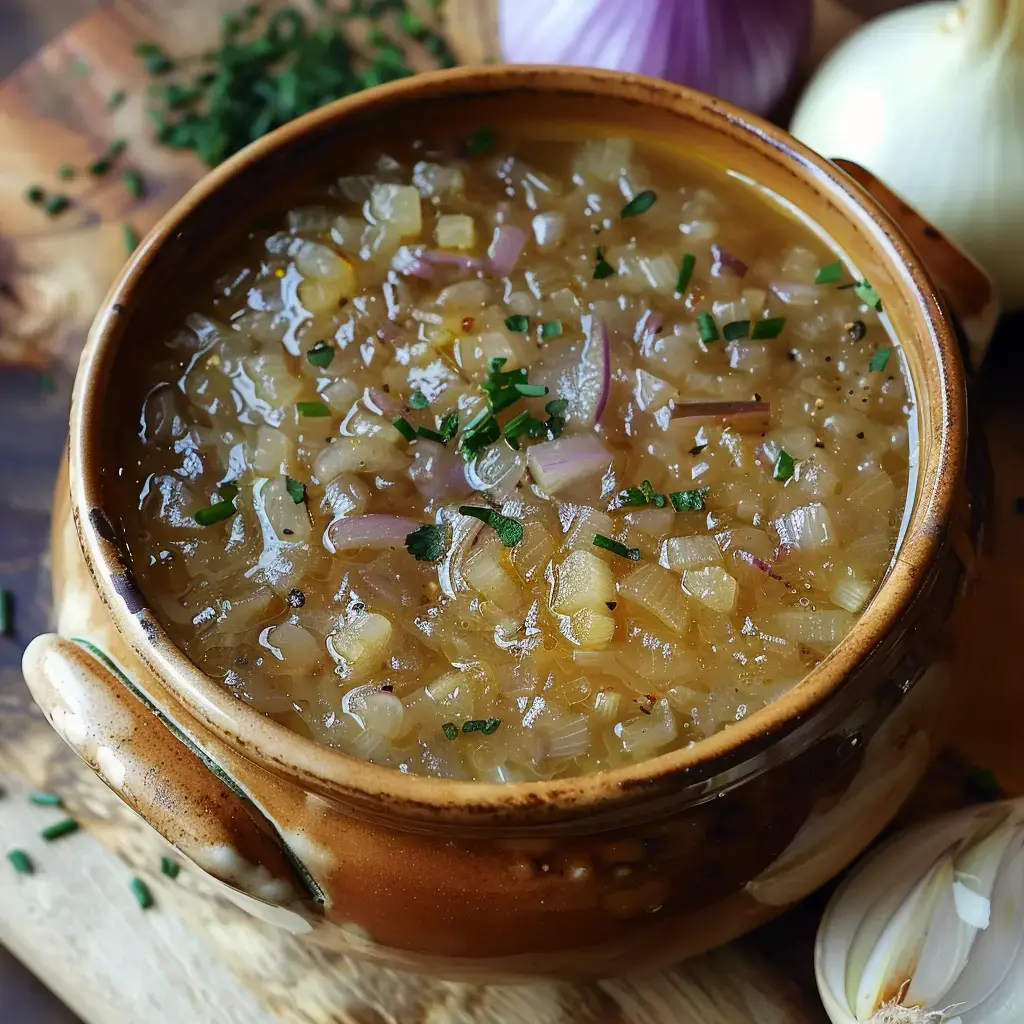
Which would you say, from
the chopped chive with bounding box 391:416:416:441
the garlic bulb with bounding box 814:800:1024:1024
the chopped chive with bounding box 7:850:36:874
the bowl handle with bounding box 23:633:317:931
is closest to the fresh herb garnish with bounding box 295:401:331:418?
the chopped chive with bounding box 391:416:416:441

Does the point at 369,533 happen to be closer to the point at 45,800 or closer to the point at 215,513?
the point at 215,513

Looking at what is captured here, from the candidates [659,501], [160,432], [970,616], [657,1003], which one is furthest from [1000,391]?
[160,432]

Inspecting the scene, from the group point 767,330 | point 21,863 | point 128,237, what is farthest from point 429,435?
point 128,237

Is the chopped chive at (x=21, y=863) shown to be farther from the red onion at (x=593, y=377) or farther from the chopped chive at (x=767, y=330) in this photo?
the chopped chive at (x=767, y=330)

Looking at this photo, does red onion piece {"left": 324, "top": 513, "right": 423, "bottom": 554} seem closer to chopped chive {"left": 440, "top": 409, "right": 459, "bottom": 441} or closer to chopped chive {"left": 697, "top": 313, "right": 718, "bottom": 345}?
chopped chive {"left": 440, "top": 409, "right": 459, "bottom": 441}

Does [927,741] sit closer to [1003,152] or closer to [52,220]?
[1003,152]

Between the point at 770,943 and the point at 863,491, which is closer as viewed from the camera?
the point at 863,491
